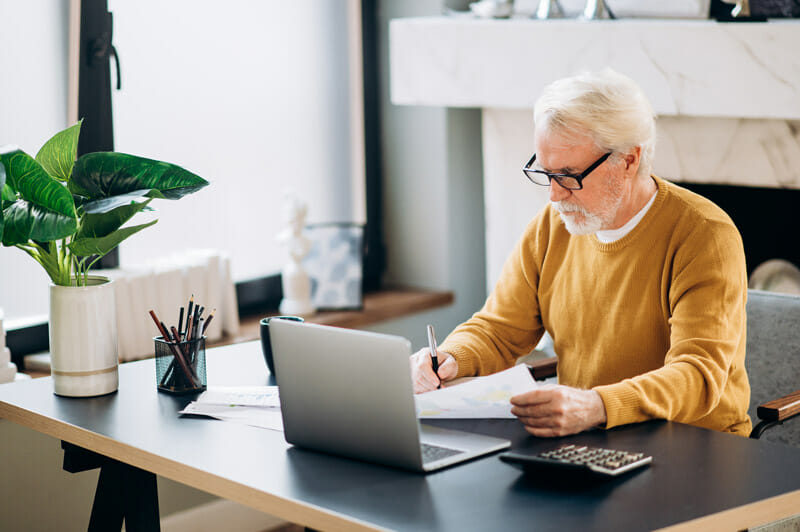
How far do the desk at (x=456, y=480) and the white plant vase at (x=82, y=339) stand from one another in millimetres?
82

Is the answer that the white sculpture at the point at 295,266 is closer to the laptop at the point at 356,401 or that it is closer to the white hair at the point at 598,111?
the white hair at the point at 598,111

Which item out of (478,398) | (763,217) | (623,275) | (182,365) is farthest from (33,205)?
(763,217)

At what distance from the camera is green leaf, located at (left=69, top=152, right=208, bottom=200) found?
195 cm

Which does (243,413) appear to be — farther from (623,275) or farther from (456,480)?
(623,275)

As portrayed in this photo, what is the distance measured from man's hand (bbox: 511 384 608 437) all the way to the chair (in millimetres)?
661

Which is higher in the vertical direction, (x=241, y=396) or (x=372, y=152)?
(x=372, y=152)

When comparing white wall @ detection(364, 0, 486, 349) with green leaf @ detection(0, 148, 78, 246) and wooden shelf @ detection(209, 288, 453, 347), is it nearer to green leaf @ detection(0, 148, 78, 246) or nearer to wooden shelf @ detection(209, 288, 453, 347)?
wooden shelf @ detection(209, 288, 453, 347)

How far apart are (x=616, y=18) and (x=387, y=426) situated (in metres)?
1.98

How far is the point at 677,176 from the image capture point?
314 cm

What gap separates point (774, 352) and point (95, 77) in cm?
180

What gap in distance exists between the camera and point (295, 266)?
332 centimetres

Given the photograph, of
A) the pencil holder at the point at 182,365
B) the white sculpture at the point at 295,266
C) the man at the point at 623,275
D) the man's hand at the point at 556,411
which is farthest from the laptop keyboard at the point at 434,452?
the white sculpture at the point at 295,266

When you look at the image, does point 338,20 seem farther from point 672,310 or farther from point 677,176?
point 672,310

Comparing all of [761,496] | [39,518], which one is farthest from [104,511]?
[761,496]
